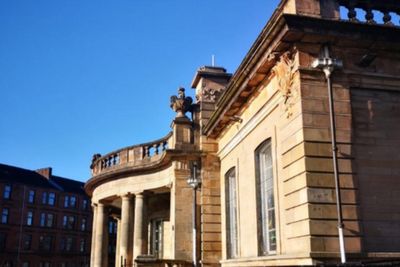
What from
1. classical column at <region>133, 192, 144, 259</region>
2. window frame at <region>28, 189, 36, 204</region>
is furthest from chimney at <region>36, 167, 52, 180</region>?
classical column at <region>133, 192, 144, 259</region>

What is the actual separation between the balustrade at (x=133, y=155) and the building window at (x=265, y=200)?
683 cm

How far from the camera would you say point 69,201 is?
2813 inches

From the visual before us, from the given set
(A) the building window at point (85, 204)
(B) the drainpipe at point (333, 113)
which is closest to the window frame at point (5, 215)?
(A) the building window at point (85, 204)

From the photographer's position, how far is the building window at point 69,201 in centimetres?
7068

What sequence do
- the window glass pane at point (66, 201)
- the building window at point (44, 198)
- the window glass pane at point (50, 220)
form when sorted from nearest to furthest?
the building window at point (44, 198) → the window glass pane at point (50, 220) → the window glass pane at point (66, 201)

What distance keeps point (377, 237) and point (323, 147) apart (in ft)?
7.01

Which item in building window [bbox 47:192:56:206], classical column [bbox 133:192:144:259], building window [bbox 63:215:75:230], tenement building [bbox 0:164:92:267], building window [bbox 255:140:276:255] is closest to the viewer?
building window [bbox 255:140:276:255]

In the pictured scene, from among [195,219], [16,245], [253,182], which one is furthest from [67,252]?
[253,182]

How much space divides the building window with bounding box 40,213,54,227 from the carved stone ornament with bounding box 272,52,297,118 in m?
61.2

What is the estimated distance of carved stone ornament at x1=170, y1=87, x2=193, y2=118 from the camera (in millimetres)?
19000

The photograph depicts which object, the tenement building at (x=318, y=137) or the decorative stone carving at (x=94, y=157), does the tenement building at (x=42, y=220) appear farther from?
the tenement building at (x=318, y=137)

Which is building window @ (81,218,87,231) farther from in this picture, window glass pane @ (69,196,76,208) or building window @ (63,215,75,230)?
window glass pane @ (69,196,76,208)

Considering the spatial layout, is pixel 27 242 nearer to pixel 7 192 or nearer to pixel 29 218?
pixel 29 218

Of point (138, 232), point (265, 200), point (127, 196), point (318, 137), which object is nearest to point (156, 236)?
point (127, 196)
